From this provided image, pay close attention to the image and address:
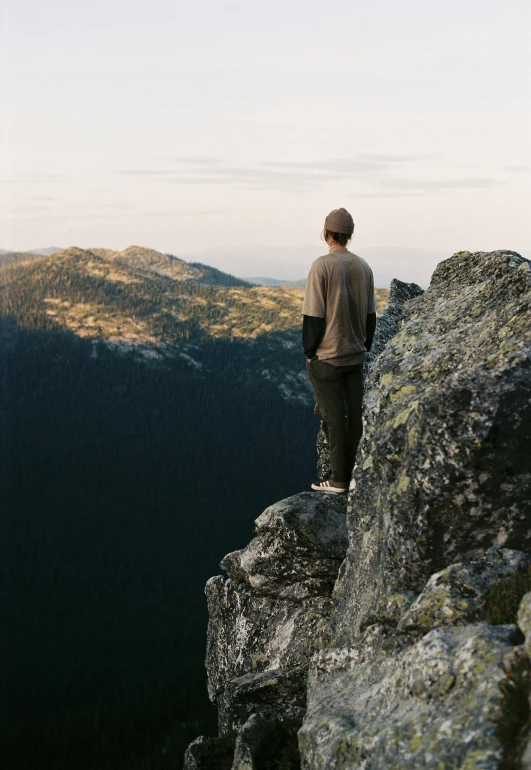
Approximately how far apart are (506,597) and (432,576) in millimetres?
1148

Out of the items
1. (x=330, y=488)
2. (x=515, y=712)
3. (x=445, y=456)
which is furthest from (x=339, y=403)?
(x=515, y=712)

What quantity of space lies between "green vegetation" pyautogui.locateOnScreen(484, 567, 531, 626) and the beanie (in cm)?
735

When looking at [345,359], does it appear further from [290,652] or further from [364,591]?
[290,652]

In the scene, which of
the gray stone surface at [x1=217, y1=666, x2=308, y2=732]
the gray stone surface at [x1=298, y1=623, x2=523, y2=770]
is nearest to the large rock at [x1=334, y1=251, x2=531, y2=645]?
the gray stone surface at [x1=298, y1=623, x2=523, y2=770]

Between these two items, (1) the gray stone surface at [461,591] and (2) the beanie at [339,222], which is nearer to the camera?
(1) the gray stone surface at [461,591]

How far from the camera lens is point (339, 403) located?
48.8 feet

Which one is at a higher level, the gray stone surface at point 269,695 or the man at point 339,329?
the man at point 339,329

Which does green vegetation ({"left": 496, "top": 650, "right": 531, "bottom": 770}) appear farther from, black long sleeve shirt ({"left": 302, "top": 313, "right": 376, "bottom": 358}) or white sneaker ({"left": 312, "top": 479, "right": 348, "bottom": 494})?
white sneaker ({"left": 312, "top": 479, "right": 348, "bottom": 494})

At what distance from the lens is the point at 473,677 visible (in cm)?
755

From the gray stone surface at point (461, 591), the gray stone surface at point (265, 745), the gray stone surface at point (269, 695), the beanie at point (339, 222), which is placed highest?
the beanie at point (339, 222)

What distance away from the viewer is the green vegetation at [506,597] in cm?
856

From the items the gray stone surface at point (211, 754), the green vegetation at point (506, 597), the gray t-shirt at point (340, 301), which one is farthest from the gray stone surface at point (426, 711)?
the gray t-shirt at point (340, 301)

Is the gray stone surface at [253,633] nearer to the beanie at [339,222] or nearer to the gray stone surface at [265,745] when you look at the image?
the gray stone surface at [265,745]

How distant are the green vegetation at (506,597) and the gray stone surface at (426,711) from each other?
1.24 ft
